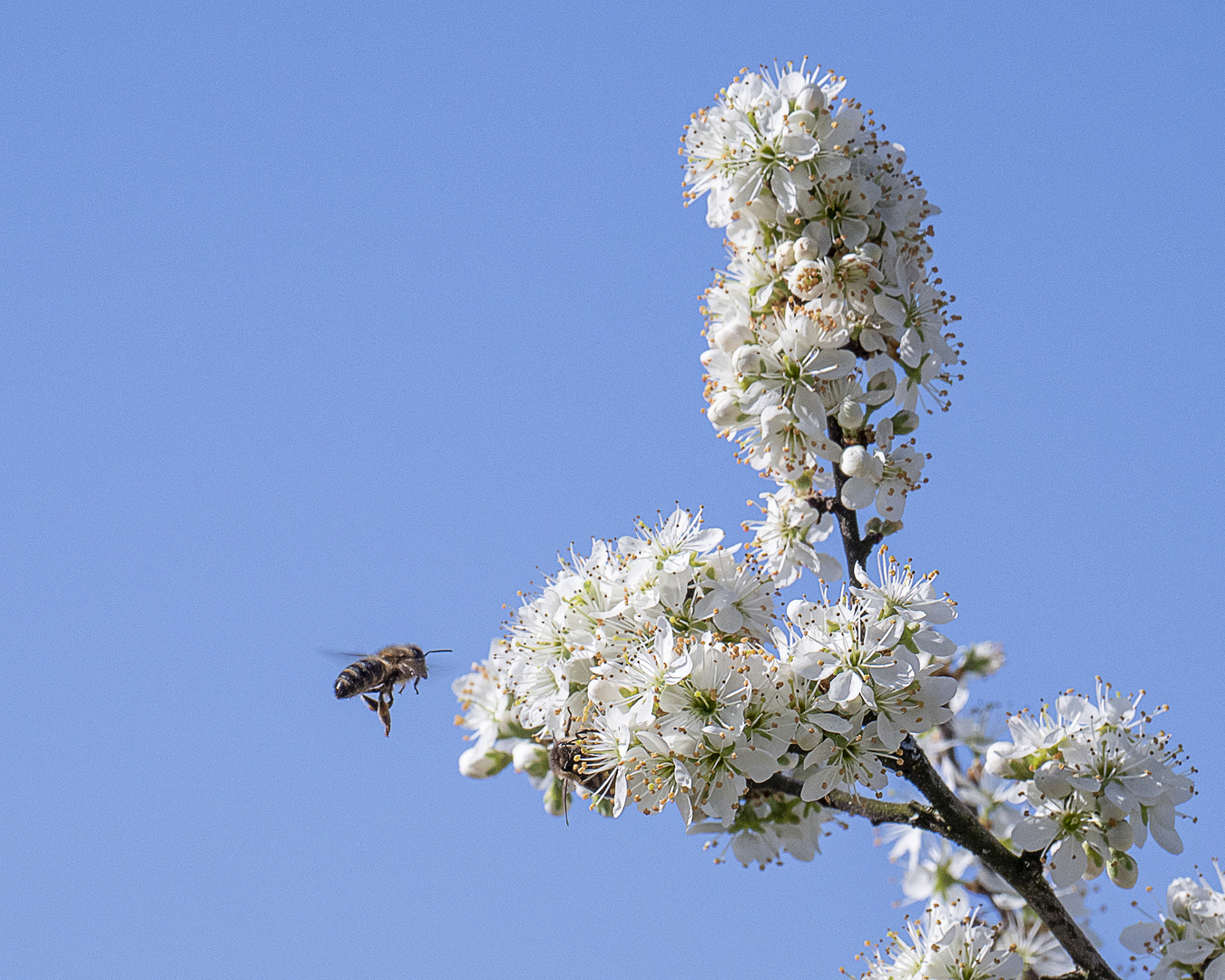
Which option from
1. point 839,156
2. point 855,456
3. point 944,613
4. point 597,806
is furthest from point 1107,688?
point 839,156

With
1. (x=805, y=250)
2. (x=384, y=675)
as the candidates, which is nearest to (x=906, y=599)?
(x=805, y=250)

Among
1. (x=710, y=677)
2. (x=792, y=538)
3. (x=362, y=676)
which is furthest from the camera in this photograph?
(x=362, y=676)

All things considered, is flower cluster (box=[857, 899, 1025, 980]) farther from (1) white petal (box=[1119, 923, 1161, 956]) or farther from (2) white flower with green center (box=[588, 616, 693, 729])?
(2) white flower with green center (box=[588, 616, 693, 729])

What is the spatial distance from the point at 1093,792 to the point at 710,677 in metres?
1.58

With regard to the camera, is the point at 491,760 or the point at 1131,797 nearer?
the point at 1131,797

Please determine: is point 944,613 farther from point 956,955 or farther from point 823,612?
point 956,955

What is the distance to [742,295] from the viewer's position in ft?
17.8

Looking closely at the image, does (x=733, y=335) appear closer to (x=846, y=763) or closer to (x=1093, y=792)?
(x=846, y=763)

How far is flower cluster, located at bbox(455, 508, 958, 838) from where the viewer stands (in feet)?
14.4

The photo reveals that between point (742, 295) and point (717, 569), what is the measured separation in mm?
1283

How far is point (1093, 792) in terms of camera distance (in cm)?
472

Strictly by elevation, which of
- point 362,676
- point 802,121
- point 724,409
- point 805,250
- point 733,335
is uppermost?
point 802,121

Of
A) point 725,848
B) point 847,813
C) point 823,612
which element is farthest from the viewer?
point 725,848

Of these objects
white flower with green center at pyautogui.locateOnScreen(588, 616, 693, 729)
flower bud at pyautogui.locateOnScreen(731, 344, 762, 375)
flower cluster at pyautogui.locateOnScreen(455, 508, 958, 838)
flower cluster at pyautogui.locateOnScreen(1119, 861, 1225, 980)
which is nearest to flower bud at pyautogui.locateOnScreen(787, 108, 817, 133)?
flower bud at pyautogui.locateOnScreen(731, 344, 762, 375)
